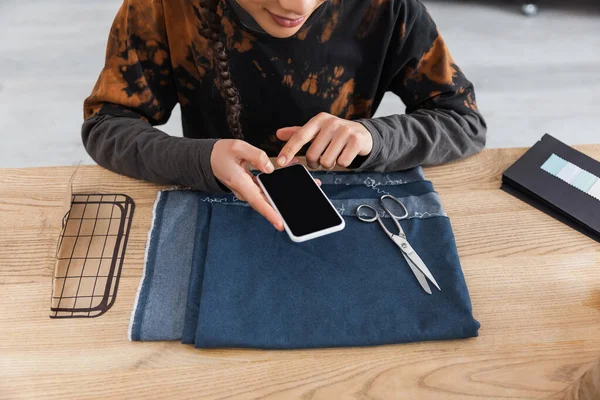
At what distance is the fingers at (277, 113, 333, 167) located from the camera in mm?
661

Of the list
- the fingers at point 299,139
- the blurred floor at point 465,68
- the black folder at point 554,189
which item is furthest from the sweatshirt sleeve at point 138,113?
the blurred floor at point 465,68

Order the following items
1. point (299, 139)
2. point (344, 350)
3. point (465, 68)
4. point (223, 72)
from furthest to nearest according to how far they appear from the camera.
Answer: point (465, 68), point (223, 72), point (299, 139), point (344, 350)

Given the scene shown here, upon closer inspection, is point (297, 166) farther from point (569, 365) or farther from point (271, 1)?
point (569, 365)

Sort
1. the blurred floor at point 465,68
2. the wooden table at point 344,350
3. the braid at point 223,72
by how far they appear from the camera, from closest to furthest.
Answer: the wooden table at point 344,350 → the braid at point 223,72 → the blurred floor at point 465,68

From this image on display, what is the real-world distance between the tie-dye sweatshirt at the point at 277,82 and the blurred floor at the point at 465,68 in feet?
3.34

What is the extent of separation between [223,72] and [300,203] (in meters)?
0.29

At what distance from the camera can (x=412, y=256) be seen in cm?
62

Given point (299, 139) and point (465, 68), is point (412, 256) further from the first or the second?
point (465, 68)

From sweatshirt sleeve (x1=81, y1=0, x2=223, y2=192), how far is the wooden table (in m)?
0.08

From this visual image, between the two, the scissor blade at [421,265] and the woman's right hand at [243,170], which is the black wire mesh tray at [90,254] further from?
the scissor blade at [421,265]

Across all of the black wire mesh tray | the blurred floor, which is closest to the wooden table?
the black wire mesh tray

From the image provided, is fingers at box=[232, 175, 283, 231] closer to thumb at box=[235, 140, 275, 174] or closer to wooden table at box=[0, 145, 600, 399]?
thumb at box=[235, 140, 275, 174]

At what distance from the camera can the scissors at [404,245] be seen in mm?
610

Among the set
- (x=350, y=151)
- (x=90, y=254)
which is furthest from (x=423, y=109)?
(x=90, y=254)
